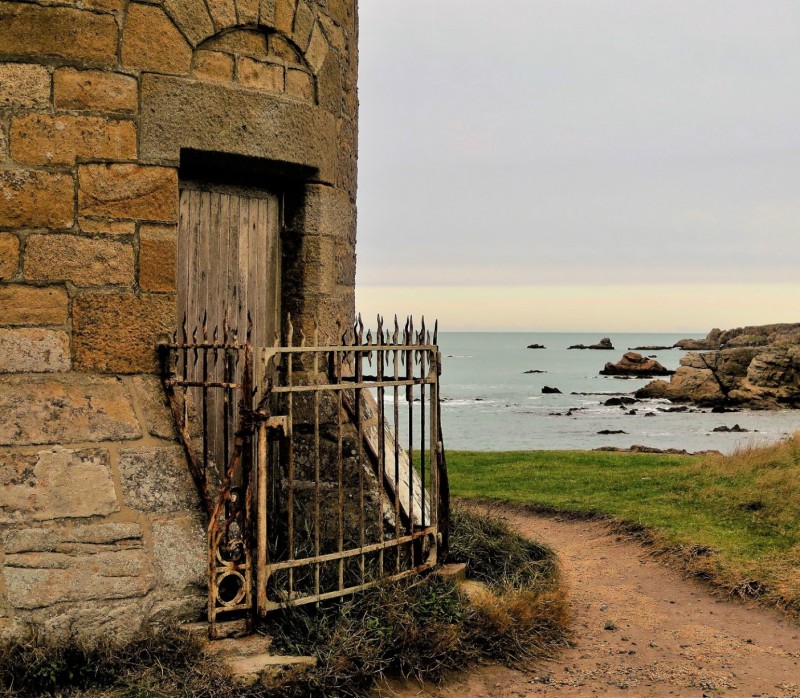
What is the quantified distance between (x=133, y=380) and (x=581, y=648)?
354cm

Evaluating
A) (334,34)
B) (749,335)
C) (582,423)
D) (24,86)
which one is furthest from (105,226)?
(749,335)

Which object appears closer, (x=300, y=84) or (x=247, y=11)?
(x=247, y=11)

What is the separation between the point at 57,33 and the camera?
498 cm

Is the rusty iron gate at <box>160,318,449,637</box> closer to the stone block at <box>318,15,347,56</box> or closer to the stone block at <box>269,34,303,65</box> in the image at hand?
the stone block at <box>269,34,303,65</box>

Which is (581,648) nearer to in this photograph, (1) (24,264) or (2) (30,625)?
(2) (30,625)

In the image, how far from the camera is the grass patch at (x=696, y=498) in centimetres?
725

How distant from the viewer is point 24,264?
4961mm

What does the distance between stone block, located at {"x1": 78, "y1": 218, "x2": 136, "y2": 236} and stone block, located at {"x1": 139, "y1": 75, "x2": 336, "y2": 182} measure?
1.51 feet

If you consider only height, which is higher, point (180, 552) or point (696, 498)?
point (180, 552)

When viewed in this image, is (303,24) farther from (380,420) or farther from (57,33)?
(380,420)

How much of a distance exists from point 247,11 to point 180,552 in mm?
3583

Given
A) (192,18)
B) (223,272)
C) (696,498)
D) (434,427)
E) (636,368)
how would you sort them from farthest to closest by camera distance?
(636,368)
(696,498)
(434,427)
(223,272)
(192,18)

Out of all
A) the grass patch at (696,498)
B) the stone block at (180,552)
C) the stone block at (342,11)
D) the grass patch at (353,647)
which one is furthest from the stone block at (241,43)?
the grass patch at (696,498)

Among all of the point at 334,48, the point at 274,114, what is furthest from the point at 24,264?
the point at 334,48
